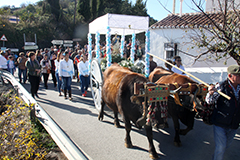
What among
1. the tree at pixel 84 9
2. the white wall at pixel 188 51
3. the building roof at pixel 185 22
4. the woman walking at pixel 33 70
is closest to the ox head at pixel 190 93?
the white wall at pixel 188 51

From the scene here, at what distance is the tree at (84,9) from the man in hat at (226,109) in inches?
1231

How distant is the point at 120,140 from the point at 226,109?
7.80ft

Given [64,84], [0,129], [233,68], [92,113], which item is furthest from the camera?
[64,84]

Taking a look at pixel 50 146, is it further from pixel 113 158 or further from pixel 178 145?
pixel 178 145

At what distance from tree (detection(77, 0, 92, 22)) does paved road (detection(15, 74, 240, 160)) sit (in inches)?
1099

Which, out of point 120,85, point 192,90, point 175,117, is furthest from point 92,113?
point 192,90

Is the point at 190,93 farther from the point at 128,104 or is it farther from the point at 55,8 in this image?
the point at 55,8

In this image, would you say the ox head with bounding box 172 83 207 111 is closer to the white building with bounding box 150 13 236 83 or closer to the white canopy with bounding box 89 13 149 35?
the white canopy with bounding box 89 13 149 35

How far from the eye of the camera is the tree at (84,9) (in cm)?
3064

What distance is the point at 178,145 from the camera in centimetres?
396

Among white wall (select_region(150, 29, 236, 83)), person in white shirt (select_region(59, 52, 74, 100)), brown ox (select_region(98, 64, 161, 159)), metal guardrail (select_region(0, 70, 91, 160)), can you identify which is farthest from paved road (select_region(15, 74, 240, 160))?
white wall (select_region(150, 29, 236, 83))

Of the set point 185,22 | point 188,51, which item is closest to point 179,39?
point 185,22

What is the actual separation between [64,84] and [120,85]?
396 centimetres

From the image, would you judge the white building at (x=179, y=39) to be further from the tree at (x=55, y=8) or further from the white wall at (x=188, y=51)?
the tree at (x=55, y=8)
